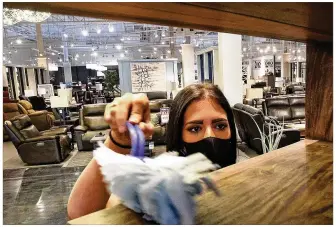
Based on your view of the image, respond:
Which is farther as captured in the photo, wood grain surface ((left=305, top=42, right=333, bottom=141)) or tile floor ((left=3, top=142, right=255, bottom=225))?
tile floor ((left=3, top=142, right=255, bottom=225))

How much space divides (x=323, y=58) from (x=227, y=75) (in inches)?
183

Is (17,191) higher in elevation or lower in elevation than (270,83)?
lower

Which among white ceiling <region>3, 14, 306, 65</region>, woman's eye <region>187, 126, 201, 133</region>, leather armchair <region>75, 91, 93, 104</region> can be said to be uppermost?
white ceiling <region>3, 14, 306, 65</region>

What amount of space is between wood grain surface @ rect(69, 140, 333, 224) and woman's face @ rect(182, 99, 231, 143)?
126 millimetres

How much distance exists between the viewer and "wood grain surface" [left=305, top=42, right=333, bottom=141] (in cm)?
115

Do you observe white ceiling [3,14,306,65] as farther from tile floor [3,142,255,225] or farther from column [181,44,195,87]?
tile floor [3,142,255,225]

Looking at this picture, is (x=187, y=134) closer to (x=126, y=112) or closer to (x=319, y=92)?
(x=126, y=112)

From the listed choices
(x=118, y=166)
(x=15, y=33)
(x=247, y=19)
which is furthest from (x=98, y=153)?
(x=15, y=33)

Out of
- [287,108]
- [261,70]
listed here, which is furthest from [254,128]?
[261,70]

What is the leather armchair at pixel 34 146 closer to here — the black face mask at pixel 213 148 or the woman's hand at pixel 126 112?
the black face mask at pixel 213 148

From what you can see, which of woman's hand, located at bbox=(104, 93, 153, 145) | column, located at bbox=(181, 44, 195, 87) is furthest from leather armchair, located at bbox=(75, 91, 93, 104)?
woman's hand, located at bbox=(104, 93, 153, 145)

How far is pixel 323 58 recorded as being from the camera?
3.75 ft

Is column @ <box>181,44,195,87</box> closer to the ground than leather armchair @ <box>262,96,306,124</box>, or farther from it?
farther from it

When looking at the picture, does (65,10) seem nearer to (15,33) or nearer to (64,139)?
(64,139)
